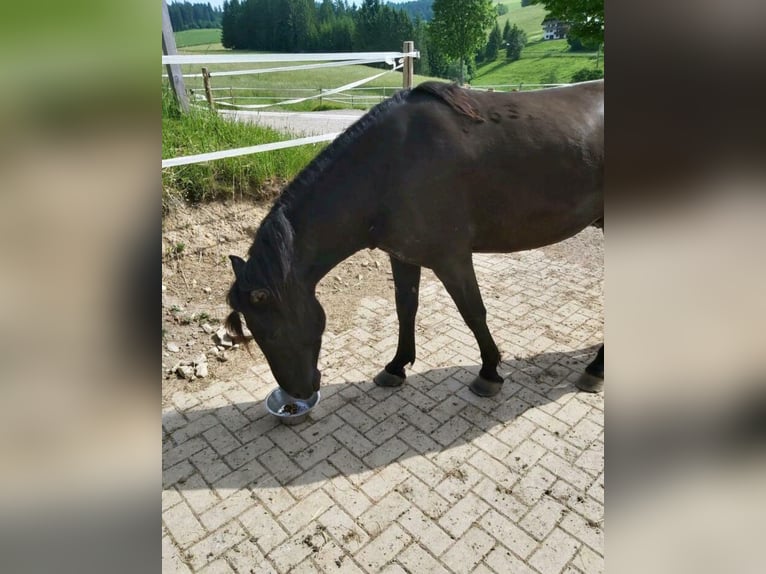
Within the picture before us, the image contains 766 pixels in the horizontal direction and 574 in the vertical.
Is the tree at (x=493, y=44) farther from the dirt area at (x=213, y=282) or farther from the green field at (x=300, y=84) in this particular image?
the dirt area at (x=213, y=282)

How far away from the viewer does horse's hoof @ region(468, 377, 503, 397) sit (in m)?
3.21

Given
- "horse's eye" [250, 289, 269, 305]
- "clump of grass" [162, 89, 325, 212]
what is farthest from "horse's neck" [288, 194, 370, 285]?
"clump of grass" [162, 89, 325, 212]

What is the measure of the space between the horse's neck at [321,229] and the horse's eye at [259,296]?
30cm

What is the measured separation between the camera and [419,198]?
102 inches

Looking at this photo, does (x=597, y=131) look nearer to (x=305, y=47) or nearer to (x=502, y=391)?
(x=502, y=391)

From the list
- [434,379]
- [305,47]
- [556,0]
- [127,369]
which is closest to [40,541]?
[127,369]

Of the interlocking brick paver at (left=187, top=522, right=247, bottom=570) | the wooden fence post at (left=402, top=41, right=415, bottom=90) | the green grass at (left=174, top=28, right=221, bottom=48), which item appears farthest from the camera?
Answer: the wooden fence post at (left=402, top=41, right=415, bottom=90)

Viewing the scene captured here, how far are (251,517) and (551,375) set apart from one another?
2338 millimetres

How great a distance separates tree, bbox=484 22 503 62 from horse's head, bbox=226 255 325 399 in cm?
4872

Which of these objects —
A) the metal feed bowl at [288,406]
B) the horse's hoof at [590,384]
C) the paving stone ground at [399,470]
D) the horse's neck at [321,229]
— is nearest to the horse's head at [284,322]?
the horse's neck at [321,229]

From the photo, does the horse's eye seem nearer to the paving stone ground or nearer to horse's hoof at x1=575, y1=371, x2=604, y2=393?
the paving stone ground

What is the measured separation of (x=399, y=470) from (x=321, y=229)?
1.49m

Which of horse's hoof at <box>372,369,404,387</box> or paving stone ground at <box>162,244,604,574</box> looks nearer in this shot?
paving stone ground at <box>162,244,604,574</box>

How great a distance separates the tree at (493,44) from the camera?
146 feet
